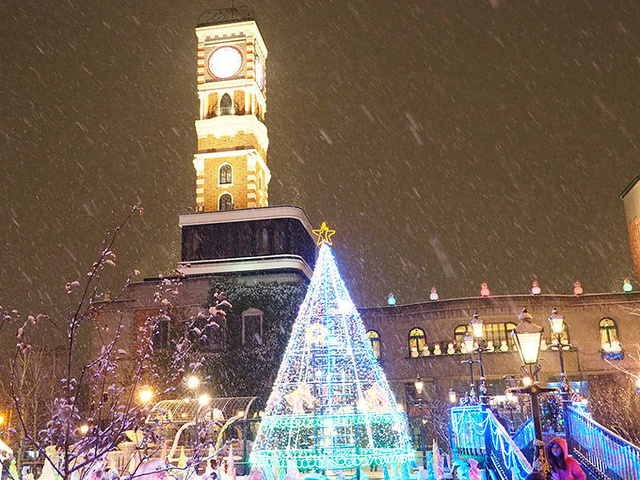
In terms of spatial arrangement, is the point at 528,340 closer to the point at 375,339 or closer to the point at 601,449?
the point at 601,449

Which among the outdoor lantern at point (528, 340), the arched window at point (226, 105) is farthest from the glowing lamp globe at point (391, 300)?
the outdoor lantern at point (528, 340)

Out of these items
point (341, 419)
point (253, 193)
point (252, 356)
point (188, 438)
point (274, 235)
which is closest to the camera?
point (341, 419)

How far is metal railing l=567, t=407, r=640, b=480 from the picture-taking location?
9.65m

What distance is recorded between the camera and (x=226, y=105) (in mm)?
48812

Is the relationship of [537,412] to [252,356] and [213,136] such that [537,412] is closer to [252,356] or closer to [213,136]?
[252,356]

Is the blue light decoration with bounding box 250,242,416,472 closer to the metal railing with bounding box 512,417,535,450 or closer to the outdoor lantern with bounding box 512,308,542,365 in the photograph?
the metal railing with bounding box 512,417,535,450

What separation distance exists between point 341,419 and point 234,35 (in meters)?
37.0

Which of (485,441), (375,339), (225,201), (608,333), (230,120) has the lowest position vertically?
(485,441)

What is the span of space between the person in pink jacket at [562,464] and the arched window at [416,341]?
3459 cm

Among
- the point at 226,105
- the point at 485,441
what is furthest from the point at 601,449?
the point at 226,105

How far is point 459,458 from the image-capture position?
58.2ft

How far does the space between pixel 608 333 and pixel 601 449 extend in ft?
111

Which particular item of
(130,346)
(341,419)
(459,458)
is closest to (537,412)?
(459,458)

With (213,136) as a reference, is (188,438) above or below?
below
